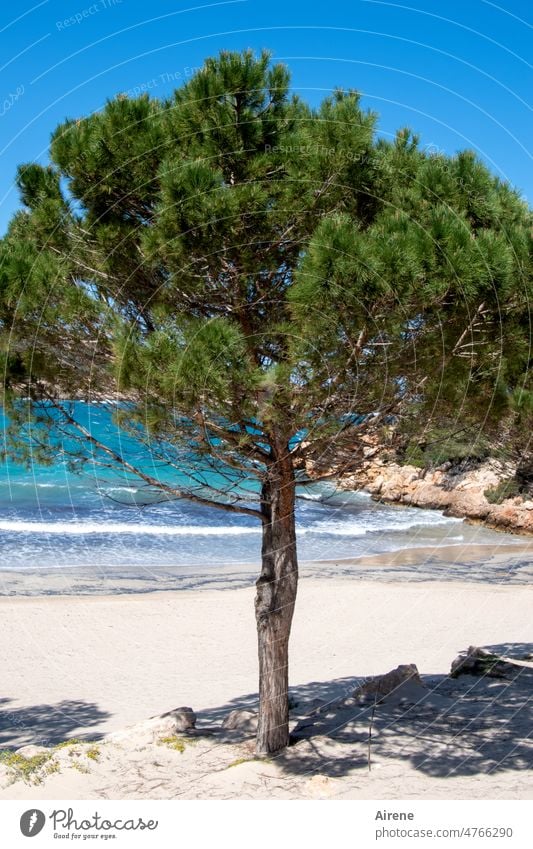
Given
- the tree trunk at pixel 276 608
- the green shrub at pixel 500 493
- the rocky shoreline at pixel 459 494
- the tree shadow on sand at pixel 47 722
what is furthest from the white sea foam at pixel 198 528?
the tree trunk at pixel 276 608

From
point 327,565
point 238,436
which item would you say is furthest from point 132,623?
point 238,436

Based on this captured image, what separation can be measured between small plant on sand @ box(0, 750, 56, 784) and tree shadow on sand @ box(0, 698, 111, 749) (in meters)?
1.24

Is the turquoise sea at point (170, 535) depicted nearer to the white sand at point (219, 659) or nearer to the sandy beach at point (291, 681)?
the white sand at point (219, 659)

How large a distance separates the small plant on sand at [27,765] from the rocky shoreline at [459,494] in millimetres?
19643

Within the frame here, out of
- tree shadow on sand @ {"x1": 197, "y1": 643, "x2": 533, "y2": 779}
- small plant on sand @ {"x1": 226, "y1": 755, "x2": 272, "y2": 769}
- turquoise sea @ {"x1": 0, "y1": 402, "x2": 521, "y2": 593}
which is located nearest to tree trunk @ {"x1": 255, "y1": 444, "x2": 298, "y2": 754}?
small plant on sand @ {"x1": 226, "y1": 755, "x2": 272, "y2": 769}

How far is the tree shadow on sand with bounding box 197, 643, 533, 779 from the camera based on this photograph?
6301 mm

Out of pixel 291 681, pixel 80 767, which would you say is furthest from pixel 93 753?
pixel 291 681

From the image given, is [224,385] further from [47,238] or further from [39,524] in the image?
[39,524]

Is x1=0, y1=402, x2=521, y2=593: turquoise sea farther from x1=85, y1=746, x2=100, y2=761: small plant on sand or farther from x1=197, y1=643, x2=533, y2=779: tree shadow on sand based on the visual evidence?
x1=85, y1=746, x2=100, y2=761: small plant on sand

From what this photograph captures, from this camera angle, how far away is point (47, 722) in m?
8.51

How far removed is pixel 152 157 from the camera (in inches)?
227

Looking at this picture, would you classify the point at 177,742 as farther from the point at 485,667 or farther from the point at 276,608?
the point at 485,667

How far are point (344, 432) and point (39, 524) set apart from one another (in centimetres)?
2090

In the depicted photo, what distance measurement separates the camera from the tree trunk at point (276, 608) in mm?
6590
